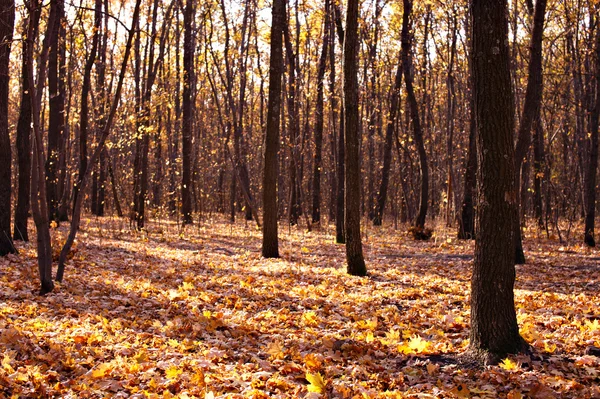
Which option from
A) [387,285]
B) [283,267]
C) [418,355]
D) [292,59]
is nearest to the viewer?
[418,355]

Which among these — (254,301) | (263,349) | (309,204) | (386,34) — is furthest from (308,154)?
(263,349)

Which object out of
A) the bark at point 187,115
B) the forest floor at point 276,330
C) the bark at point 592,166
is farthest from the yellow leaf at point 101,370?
the bark at point 187,115

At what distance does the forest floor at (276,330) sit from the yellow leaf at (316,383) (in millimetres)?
12

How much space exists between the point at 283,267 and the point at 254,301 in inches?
112

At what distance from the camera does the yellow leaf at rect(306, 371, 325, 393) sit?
13.9ft

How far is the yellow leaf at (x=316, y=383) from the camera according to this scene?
4234 mm

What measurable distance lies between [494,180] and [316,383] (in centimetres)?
245

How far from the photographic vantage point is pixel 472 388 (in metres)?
4.25

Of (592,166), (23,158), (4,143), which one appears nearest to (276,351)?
(4,143)

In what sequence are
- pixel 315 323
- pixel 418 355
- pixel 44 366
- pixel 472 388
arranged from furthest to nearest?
pixel 315 323 < pixel 418 355 < pixel 44 366 < pixel 472 388

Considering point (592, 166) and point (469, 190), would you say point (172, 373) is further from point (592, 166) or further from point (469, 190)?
point (592, 166)

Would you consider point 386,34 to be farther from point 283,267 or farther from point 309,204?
point 283,267

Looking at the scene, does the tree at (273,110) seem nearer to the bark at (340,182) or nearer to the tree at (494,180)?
the bark at (340,182)

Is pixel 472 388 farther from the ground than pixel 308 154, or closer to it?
closer to it
